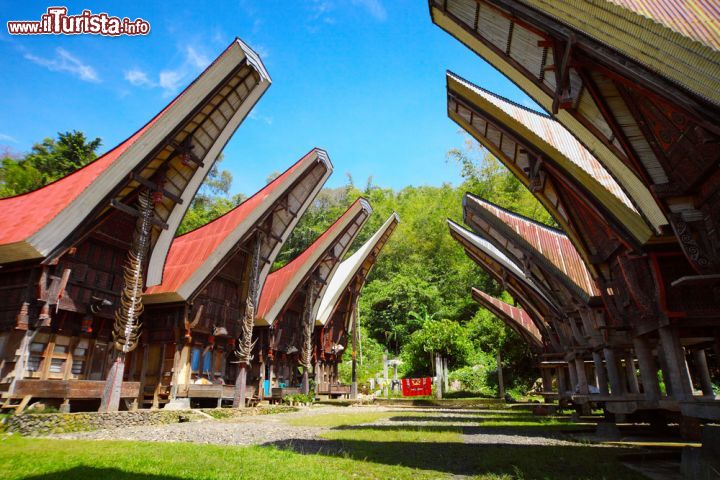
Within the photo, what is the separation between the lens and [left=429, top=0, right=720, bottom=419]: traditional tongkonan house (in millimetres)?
4406

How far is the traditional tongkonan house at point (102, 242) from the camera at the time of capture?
12023mm

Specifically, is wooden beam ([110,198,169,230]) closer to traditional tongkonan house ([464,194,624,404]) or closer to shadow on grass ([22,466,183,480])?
shadow on grass ([22,466,183,480])

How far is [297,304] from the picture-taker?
27625mm

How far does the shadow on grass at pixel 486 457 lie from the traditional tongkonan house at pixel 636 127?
1.71 m

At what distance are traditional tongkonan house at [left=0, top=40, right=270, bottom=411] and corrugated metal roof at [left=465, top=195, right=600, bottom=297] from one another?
9843 mm

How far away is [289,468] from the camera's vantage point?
5316 mm

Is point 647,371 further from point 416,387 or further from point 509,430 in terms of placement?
point 416,387

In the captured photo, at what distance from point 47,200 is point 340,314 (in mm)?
22662

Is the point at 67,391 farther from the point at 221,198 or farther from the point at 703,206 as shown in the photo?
the point at 221,198

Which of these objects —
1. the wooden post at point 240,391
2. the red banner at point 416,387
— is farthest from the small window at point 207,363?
the red banner at point 416,387

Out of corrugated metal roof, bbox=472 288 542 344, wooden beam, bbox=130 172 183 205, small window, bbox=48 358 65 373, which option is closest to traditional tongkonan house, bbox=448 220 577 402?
corrugated metal roof, bbox=472 288 542 344

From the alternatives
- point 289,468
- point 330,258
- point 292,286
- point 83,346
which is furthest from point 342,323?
point 289,468

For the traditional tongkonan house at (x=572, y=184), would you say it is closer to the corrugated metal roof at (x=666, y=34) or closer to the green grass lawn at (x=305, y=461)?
the green grass lawn at (x=305, y=461)

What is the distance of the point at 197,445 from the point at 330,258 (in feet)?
68.2
